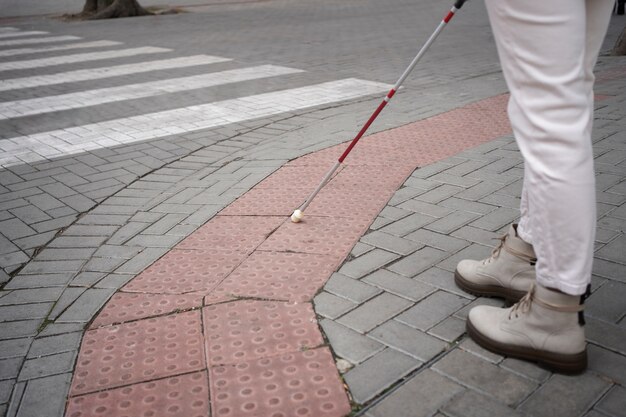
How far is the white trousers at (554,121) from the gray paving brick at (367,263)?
979 millimetres

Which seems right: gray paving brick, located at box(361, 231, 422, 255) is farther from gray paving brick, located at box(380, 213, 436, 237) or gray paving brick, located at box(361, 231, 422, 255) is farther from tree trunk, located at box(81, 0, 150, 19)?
tree trunk, located at box(81, 0, 150, 19)

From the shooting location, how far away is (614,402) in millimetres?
1901

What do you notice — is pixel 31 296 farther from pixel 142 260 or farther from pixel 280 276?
pixel 280 276

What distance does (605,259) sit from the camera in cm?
279

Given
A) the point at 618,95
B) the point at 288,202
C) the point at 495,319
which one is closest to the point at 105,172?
the point at 288,202

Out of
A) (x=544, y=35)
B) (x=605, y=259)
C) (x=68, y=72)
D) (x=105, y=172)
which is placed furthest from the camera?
(x=68, y=72)

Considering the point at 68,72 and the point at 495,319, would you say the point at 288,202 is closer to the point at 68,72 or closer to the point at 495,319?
the point at 495,319

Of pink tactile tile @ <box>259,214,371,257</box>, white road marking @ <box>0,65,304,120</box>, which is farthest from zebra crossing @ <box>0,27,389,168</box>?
pink tactile tile @ <box>259,214,371,257</box>

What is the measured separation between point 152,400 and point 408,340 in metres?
0.93

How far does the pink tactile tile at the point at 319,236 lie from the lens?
310 cm

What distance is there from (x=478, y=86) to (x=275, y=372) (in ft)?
18.0

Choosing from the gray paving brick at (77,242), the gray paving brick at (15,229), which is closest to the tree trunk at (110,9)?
the gray paving brick at (15,229)

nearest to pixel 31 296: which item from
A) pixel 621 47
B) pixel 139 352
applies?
pixel 139 352

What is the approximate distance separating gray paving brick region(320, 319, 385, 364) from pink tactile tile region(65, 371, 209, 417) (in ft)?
1.60
